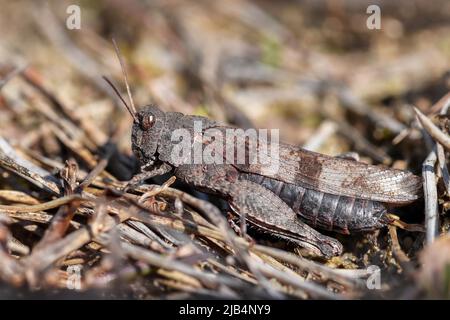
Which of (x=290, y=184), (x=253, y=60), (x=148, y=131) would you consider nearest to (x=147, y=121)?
(x=148, y=131)

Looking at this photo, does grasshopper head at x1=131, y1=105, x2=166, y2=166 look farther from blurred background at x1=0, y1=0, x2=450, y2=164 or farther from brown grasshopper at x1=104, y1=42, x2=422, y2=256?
blurred background at x1=0, y1=0, x2=450, y2=164

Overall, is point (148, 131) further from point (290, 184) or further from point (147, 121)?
point (290, 184)

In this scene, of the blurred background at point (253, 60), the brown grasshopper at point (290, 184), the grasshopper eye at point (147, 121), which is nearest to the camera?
the brown grasshopper at point (290, 184)

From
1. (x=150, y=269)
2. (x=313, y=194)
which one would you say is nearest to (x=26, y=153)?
(x=150, y=269)

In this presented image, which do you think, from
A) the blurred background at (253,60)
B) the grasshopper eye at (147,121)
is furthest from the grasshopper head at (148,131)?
the blurred background at (253,60)

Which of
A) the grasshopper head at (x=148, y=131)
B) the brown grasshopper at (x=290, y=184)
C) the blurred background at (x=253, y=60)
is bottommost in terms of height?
the brown grasshopper at (x=290, y=184)

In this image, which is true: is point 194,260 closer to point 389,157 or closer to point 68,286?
point 68,286

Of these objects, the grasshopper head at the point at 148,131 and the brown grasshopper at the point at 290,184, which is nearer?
the brown grasshopper at the point at 290,184

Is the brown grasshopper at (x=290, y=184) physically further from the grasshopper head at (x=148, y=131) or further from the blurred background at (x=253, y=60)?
the blurred background at (x=253, y=60)
